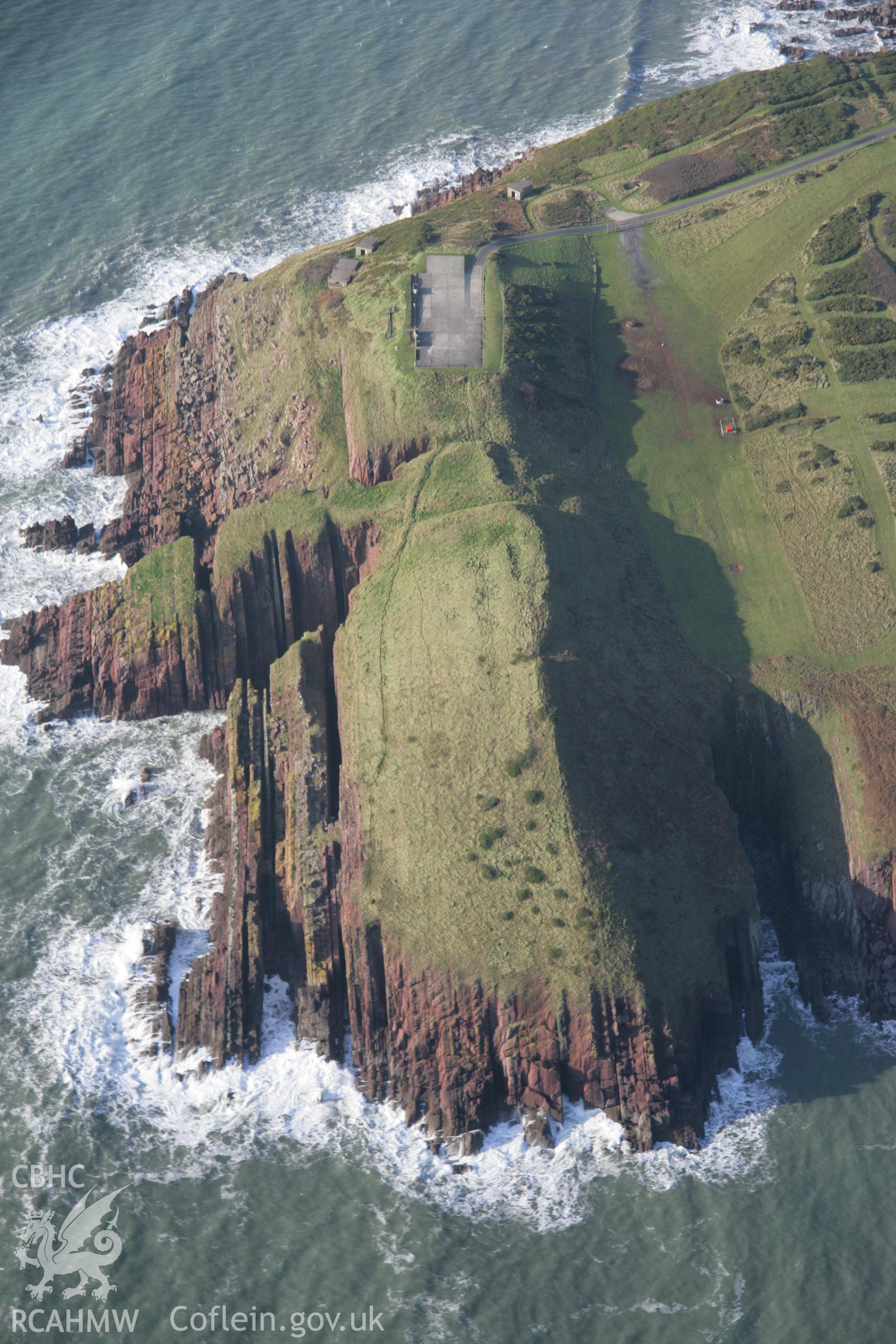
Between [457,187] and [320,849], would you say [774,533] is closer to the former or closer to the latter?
[320,849]

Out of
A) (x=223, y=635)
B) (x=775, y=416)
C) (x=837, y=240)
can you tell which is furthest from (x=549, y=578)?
(x=837, y=240)

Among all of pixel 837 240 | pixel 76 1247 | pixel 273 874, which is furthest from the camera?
pixel 837 240

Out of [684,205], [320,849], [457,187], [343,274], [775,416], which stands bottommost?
[320,849]

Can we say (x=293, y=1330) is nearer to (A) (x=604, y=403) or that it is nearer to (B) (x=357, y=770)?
(B) (x=357, y=770)

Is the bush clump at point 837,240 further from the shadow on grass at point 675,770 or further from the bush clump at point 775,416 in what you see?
the shadow on grass at point 675,770

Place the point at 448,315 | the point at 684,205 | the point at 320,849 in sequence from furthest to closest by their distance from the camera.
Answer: the point at 684,205 → the point at 448,315 → the point at 320,849

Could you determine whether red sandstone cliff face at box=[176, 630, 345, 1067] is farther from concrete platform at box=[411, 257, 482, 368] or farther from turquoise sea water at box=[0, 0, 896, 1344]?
concrete platform at box=[411, 257, 482, 368]
